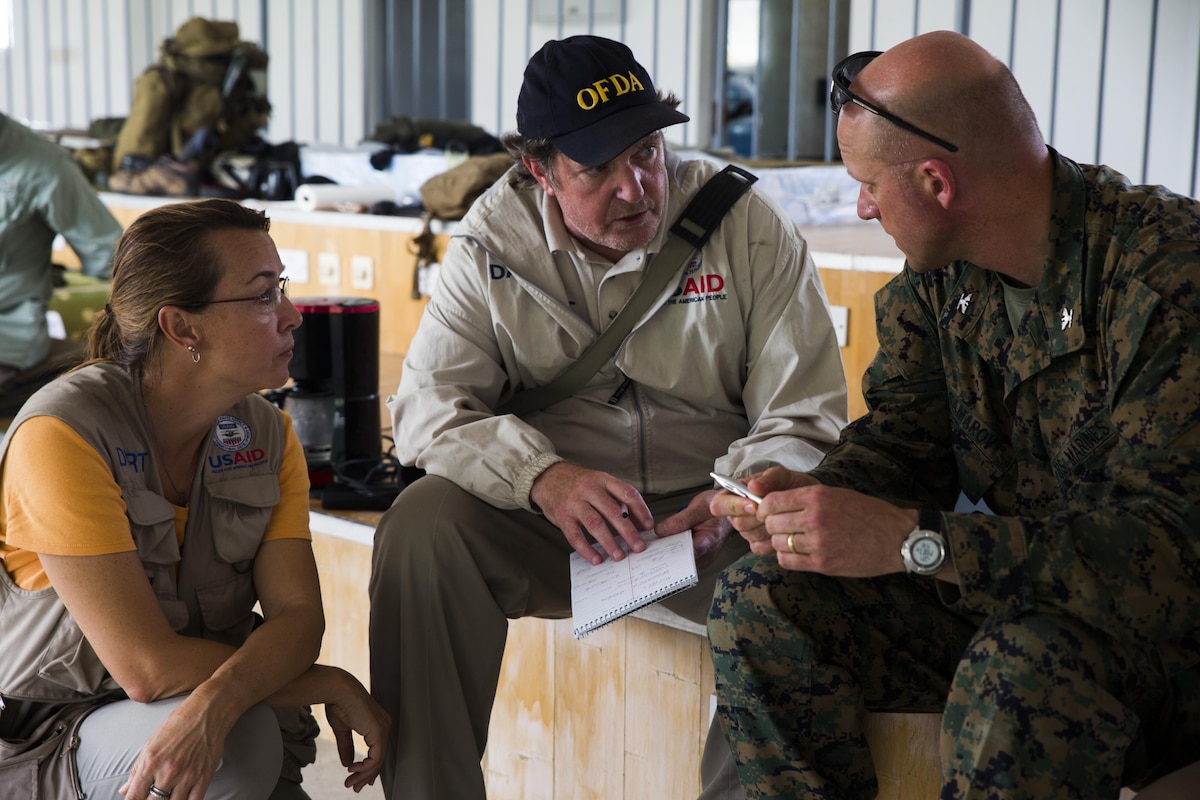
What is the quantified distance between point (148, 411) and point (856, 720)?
1.02 m

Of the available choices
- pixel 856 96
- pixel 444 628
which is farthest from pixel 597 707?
pixel 856 96

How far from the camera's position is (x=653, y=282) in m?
2.02

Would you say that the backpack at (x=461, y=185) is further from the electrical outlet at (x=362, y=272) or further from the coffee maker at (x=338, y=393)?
the coffee maker at (x=338, y=393)

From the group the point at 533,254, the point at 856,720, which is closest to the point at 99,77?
the point at 533,254

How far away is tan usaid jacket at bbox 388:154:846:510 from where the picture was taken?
201cm

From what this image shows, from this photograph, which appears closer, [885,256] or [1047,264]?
[1047,264]

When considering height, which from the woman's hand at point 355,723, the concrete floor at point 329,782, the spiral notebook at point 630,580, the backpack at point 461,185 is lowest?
the concrete floor at point 329,782

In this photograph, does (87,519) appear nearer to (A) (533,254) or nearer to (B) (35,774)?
(B) (35,774)

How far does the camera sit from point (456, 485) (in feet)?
6.33

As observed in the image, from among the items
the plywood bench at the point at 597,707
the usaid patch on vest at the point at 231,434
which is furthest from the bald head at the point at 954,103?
the usaid patch on vest at the point at 231,434

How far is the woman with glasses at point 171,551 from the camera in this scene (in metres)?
1.52

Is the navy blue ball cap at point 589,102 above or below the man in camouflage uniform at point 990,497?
above

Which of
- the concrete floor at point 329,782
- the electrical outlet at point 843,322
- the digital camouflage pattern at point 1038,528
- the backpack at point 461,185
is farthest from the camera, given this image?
the backpack at point 461,185

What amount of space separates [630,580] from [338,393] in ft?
3.93
